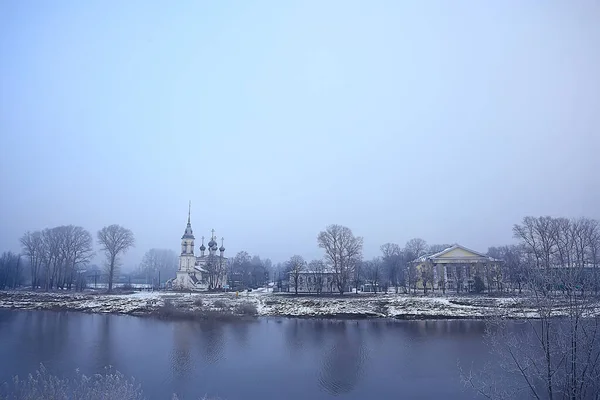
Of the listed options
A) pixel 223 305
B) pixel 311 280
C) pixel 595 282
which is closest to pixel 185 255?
pixel 311 280

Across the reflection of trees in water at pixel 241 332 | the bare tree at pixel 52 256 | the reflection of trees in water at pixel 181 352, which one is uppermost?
the bare tree at pixel 52 256

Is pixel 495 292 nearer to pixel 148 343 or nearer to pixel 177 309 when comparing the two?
pixel 177 309

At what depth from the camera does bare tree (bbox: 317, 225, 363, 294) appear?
53.3m

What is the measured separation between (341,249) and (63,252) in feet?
132

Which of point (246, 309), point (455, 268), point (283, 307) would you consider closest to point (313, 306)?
point (283, 307)

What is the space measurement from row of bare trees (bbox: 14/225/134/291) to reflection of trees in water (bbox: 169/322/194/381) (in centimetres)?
3285

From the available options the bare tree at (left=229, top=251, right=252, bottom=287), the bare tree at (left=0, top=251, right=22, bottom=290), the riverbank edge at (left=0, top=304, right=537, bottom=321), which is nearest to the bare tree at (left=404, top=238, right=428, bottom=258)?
the bare tree at (left=229, top=251, right=252, bottom=287)

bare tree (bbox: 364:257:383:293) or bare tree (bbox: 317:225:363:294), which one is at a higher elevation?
bare tree (bbox: 317:225:363:294)

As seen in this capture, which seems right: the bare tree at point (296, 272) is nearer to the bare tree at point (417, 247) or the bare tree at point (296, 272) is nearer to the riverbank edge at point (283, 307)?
the riverbank edge at point (283, 307)

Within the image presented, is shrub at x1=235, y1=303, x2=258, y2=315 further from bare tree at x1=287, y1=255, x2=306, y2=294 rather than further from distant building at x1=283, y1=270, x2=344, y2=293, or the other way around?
distant building at x1=283, y1=270, x2=344, y2=293

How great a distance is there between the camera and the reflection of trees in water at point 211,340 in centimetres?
2064

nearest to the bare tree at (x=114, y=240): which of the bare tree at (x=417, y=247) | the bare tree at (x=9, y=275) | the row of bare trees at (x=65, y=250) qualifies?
the row of bare trees at (x=65, y=250)

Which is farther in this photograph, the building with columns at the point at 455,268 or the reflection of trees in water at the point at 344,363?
the building with columns at the point at 455,268

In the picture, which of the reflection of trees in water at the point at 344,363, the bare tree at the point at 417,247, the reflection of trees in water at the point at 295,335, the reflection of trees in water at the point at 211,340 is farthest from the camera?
the bare tree at the point at 417,247
